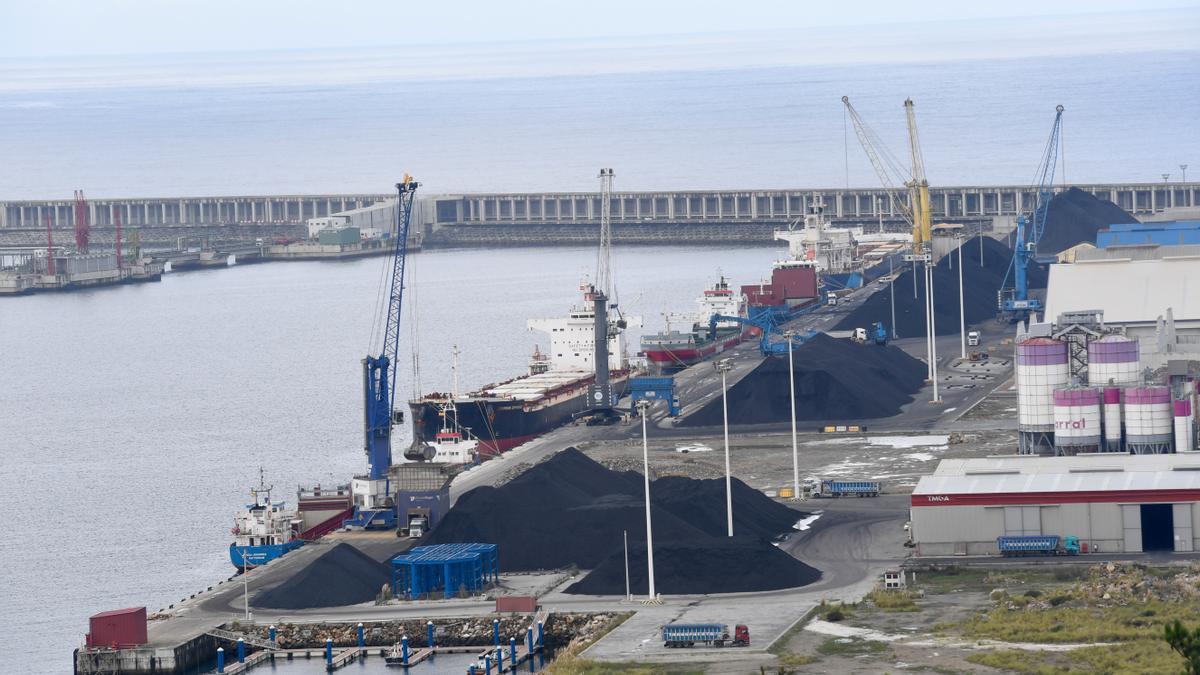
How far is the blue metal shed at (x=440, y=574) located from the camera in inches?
2281

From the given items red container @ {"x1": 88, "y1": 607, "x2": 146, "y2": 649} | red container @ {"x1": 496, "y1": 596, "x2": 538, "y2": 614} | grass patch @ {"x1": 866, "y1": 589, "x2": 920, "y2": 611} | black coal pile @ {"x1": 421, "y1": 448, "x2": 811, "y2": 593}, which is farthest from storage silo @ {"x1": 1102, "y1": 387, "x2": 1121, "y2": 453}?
red container @ {"x1": 88, "y1": 607, "x2": 146, "y2": 649}

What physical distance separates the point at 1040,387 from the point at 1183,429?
5196mm

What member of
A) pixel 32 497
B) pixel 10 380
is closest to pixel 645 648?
pixel 32 497

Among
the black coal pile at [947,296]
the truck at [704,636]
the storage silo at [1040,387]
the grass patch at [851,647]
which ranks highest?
the black coal pile at [947,296]

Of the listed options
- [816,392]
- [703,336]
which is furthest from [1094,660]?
[703,336]

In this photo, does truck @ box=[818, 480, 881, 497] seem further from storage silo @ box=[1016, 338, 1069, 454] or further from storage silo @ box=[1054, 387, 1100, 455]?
storage silo @ box=[1054, 387, 1100, 455]

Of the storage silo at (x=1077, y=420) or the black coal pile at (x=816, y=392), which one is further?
the black coal pile at (x=816, y=392)

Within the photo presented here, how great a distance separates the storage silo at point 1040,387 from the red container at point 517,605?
21.4 meters

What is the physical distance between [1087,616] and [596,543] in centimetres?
1567

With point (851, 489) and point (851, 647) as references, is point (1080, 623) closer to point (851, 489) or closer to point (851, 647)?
point (851, 647)

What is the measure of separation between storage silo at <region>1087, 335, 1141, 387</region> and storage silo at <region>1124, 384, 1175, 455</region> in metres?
1.80

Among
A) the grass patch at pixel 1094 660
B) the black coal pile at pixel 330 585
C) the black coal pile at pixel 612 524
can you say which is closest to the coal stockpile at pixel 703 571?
the black coal pile at pixel 612 524

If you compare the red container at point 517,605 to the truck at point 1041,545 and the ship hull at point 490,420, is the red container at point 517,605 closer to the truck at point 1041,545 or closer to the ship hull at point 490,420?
the truck at point 1041,545

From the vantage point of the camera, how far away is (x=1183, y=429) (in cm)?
6606
